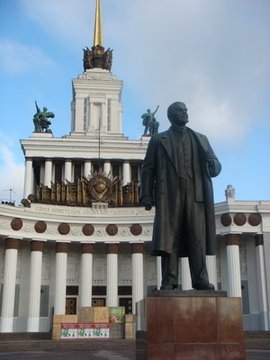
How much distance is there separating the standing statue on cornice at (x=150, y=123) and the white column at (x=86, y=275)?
55.5 feet

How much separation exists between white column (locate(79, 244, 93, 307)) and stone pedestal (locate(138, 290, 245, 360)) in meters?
29.0

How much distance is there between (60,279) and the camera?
34.6 meters

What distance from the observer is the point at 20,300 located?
35.1 m

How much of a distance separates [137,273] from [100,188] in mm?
6984

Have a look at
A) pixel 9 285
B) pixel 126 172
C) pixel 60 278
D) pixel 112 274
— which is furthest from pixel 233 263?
pixel 9 285

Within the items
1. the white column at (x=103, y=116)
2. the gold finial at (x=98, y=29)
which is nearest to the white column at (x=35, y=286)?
the white column at (x=103, y=116)

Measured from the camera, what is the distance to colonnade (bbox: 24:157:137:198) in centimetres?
4441

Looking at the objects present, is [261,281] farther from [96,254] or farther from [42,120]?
[42,120]

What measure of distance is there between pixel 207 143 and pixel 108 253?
28.8 m

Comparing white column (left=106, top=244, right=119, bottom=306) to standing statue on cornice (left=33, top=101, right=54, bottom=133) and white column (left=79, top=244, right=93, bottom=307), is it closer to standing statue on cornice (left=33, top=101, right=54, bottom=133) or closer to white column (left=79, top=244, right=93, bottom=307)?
white column (left=79, top=244, right=93, bottom=307)

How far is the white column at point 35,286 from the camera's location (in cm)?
3306

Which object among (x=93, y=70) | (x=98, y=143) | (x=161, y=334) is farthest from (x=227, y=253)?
(x=161, y=334)

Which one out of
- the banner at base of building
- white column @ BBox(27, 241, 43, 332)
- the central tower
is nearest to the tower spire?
the central tower

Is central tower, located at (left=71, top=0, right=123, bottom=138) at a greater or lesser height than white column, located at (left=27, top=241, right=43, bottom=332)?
greater
